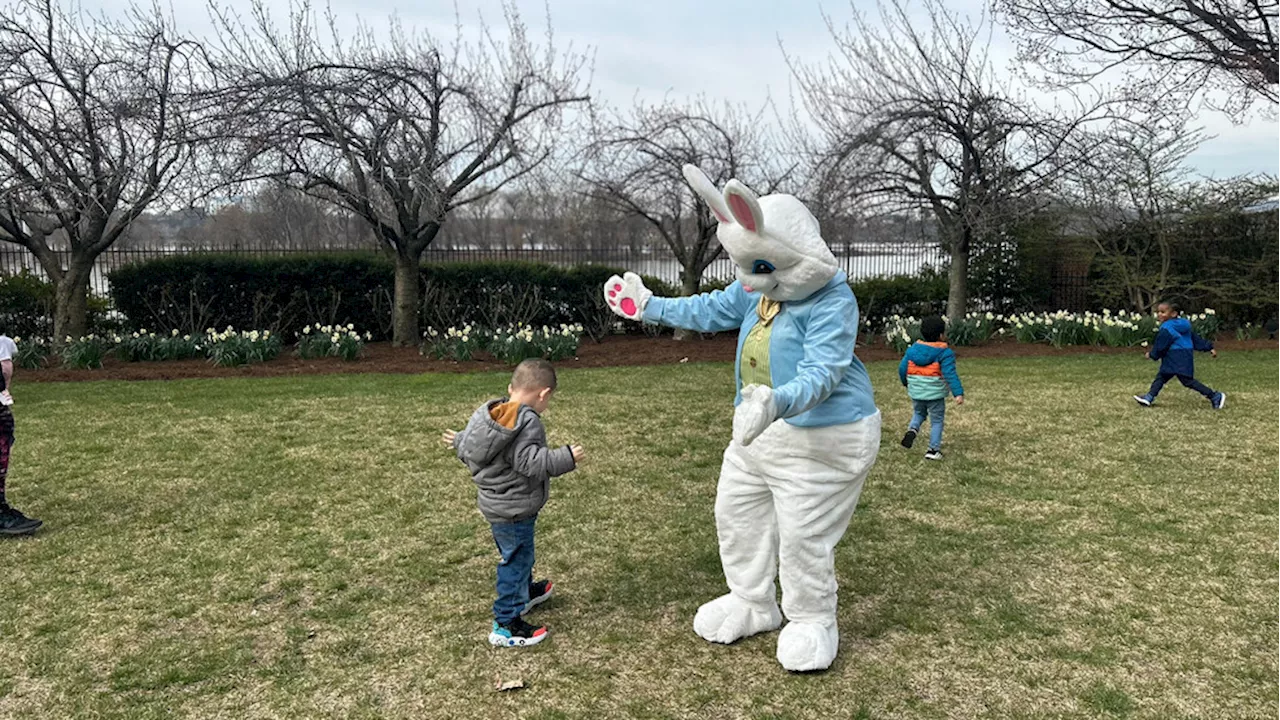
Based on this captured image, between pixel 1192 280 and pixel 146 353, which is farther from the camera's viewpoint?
pixel 1192 280

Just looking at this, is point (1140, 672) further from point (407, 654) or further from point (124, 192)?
point (124, 192)

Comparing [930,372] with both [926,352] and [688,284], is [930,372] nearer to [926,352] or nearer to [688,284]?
[926,352]

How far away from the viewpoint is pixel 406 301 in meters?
12.6

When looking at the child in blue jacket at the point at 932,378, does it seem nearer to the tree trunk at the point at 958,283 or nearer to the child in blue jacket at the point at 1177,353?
the child in blue jacket at the point at 1177,353

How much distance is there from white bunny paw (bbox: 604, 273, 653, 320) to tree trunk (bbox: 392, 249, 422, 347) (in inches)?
348

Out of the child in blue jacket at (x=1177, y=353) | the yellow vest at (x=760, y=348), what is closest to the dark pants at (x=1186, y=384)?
the child in blue jacket at (x=1177, y=353)

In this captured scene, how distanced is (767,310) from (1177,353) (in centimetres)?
631

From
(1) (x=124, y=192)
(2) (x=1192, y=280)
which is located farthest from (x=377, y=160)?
(2) (x=1192, y=280)

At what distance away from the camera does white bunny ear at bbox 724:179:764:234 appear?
9.79 feet

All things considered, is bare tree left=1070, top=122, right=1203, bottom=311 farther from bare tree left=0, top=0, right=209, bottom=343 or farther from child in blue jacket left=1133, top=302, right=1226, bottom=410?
bare tree left=0, top=0, right=209, bottom=343

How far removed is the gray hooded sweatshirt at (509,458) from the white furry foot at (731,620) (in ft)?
2.75

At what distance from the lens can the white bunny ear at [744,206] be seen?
2.98 meters

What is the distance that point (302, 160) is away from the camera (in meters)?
10.8

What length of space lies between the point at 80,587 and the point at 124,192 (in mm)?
8507
